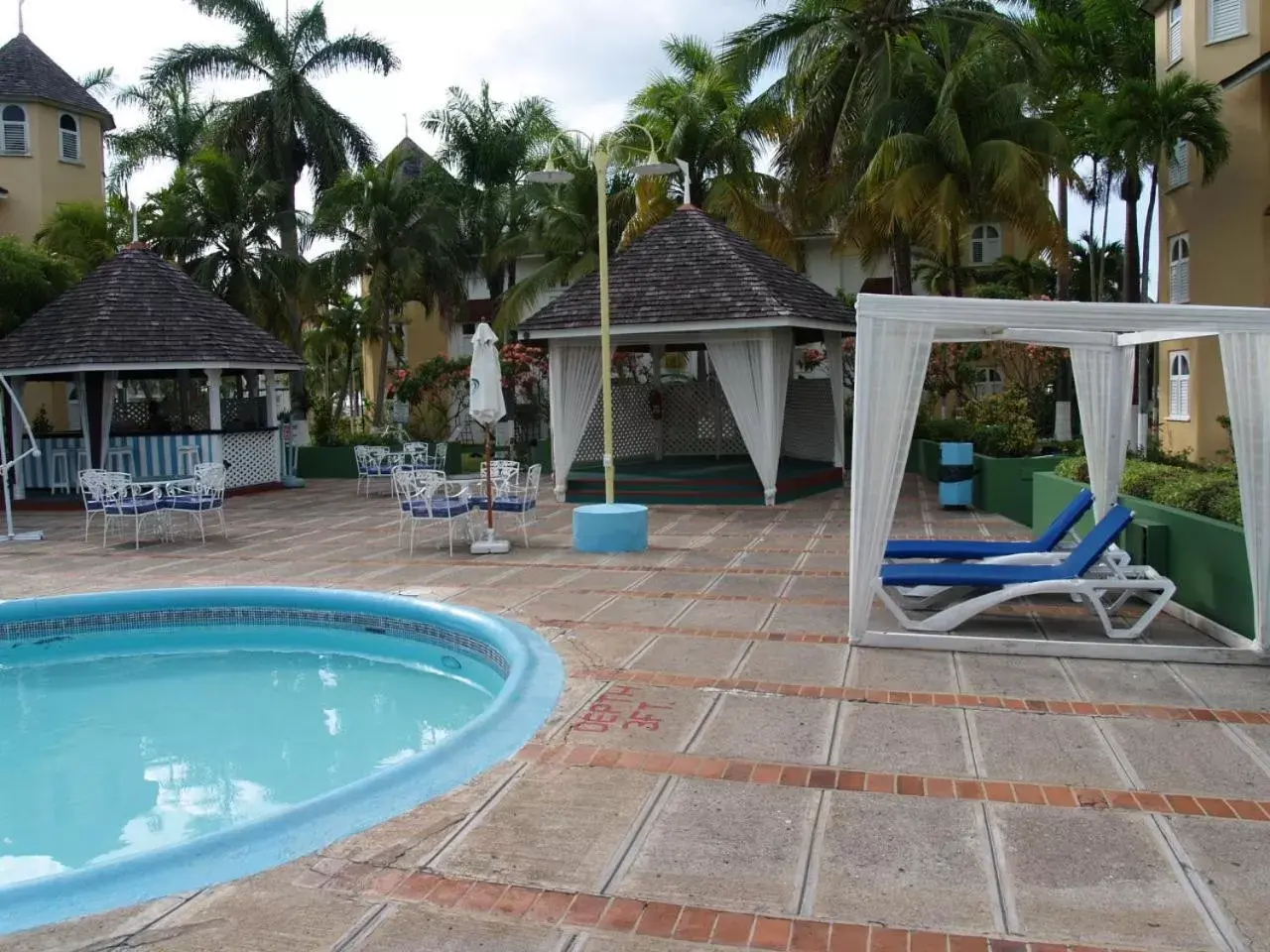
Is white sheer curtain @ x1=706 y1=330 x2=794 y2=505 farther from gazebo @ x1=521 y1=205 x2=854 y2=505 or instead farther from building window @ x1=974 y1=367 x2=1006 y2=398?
building window @ x1=974 y1=367 x2=1006 y2=398

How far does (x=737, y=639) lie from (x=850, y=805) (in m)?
3.22

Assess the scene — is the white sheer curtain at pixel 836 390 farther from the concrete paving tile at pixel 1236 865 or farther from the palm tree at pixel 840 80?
the concrete paving tile at pixel 1236 865

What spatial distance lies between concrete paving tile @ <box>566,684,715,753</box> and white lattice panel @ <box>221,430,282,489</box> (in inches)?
643

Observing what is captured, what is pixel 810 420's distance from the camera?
21406 mm

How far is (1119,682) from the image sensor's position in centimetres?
672

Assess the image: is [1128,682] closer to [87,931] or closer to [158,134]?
[87,931]

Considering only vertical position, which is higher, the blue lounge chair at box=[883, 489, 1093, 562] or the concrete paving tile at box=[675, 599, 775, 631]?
the blue lounge chair at box=[883, 489, 1093, 562]

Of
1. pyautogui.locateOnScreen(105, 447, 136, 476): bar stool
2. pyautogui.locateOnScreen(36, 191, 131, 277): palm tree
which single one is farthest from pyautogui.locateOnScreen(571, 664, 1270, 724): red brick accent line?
pyautogui.locateOnScreen(36, 191, 131, 277): palm tree

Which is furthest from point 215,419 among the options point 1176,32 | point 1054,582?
point 1176,32

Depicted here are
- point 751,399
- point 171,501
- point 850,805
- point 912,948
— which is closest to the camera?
point 912,948

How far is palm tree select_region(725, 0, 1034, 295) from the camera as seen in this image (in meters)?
23.5

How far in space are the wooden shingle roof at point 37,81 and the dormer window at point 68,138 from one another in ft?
1.18

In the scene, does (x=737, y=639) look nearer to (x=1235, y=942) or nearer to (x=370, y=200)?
(x=1235, y=942)

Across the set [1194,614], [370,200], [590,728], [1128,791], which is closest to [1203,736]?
[1128,791]
